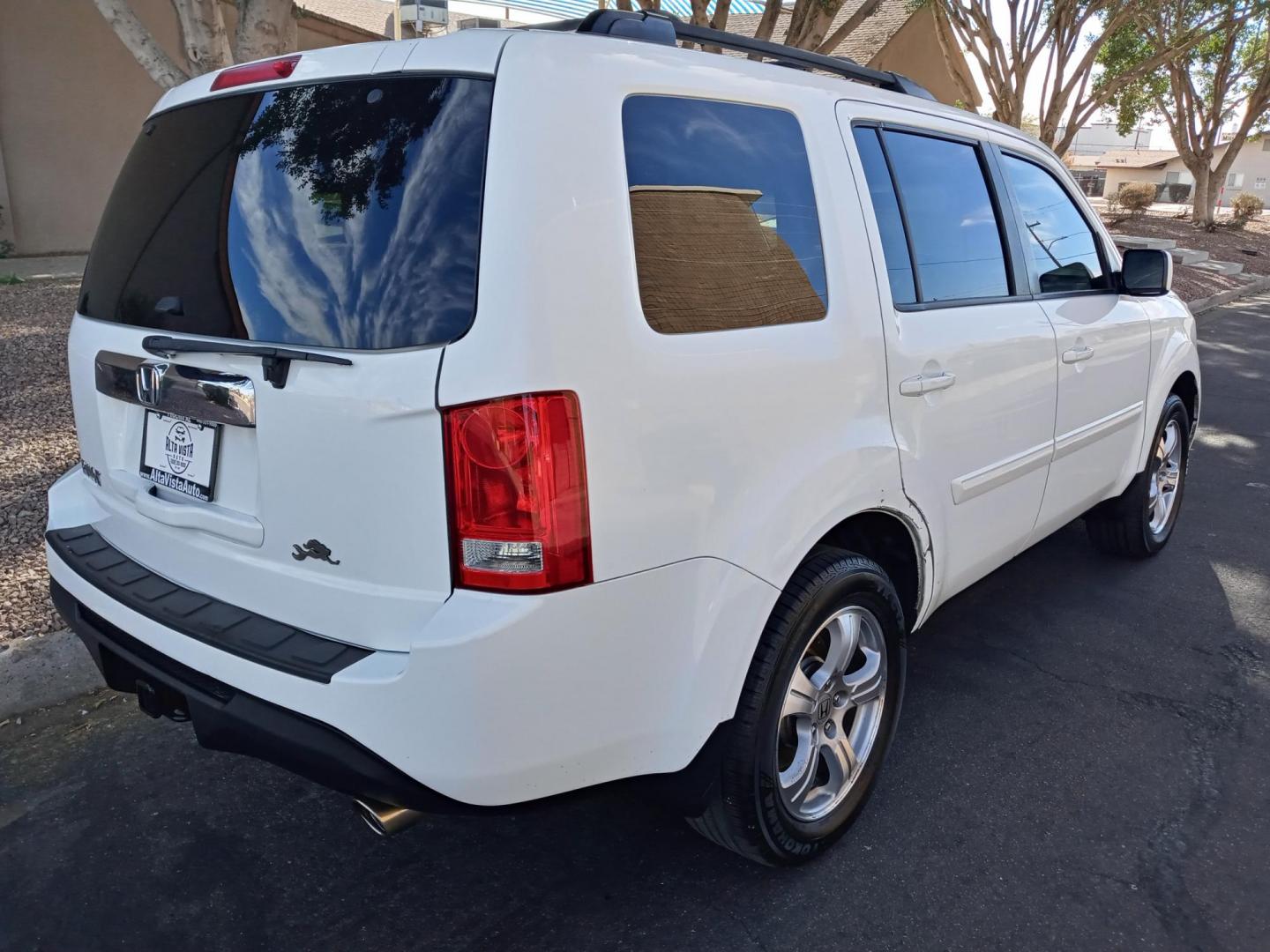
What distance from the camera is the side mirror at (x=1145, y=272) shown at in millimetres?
3922

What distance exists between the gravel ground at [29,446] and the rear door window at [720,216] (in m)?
2.86

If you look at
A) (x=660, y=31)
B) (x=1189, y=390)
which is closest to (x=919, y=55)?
(x=1189, y=390)

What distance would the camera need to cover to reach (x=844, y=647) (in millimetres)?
2641

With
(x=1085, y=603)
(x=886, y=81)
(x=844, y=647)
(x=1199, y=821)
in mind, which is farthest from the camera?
(x=1085, y=603)

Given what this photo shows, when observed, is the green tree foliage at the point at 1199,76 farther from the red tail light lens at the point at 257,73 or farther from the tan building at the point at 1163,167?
the tan building at the point at 1163,167

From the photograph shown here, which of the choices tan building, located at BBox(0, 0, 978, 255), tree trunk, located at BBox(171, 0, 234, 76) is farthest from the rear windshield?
tan building, located at BBox(0, 0, 978, 255)

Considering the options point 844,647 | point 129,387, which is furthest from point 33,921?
point 844,647

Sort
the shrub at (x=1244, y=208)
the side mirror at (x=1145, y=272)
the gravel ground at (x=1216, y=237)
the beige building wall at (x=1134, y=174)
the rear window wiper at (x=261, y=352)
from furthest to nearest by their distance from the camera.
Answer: the beige building wall at (x=1134, y=174), the shrub at (x=1244, y=208), the gravel ground at (x=1216, y=237), the side mirror at (x=1145, y=272), the rear window wiper at (x=261, y=352)

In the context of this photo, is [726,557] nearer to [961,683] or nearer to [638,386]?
[638,386]

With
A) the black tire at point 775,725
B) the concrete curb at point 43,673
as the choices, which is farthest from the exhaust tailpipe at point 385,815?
the concrete curb at point 43,673

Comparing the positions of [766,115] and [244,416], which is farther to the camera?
[766,115]

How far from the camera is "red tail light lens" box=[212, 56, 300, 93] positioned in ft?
7.38

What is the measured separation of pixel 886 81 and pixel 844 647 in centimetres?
182

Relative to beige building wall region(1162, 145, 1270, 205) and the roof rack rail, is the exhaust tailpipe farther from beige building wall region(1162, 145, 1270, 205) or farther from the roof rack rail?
beige building wall region(1162, 145, 1270, 205)
